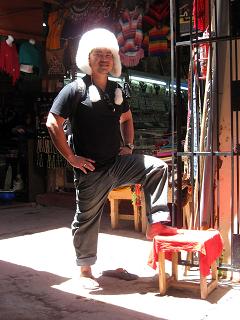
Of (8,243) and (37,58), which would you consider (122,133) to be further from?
(37,58)

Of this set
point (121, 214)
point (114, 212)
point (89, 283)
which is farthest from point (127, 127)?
point (121, 214)

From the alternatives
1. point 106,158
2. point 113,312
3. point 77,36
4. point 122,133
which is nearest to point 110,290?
point 113,312

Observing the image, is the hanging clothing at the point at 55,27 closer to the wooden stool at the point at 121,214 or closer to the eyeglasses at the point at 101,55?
the wooden stool at the point at 121,214

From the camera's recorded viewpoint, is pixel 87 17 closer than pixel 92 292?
No

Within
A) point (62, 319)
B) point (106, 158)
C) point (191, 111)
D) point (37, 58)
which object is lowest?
point (62, 319)

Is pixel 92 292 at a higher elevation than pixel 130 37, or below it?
below

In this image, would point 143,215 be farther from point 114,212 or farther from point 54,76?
point 54,76

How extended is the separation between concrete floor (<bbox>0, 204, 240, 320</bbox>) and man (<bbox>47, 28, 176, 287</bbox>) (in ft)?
0.95

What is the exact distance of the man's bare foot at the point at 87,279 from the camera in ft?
14.2

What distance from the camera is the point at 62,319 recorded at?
369cm

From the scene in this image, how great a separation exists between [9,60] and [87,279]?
5.26m

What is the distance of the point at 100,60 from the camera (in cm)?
432

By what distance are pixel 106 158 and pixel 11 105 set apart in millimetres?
6030

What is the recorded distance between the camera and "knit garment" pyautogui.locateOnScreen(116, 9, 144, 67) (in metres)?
7.57
